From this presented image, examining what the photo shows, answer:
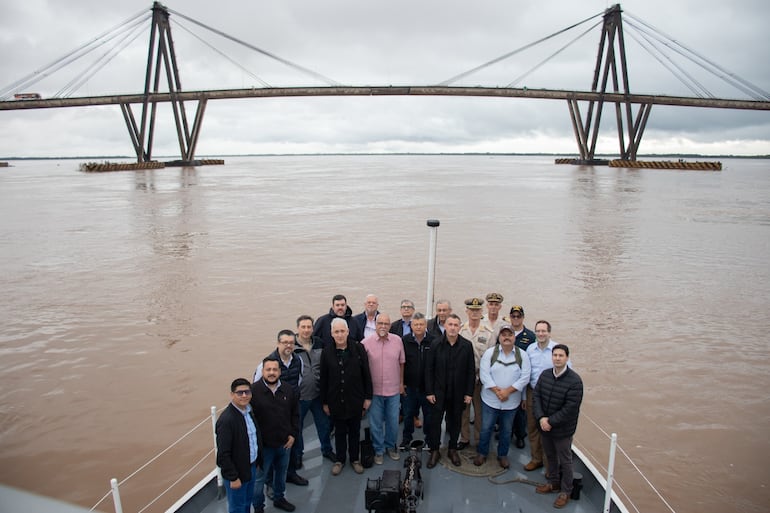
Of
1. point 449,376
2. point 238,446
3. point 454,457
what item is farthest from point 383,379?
point 238,446

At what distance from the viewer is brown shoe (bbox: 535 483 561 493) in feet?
12.8

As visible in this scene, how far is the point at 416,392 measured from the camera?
173 inches

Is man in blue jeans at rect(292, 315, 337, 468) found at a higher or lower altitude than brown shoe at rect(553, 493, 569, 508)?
higher

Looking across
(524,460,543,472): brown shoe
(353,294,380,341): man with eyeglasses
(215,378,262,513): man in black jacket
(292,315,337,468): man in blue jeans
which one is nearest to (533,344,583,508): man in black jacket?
(524,460,543,472): brown shoe

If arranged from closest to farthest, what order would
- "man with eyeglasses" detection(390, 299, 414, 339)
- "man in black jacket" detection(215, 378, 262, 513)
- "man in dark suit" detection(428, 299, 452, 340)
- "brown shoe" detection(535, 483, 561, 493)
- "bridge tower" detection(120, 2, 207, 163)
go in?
"man in black jacket" detection(215, 378, 262, 513) → "brown shoe" detection(535, 483, 561, 493) → "man in dark suit" detection(428, 299, 452, 340) → "man with eyeglasses" detection(390, 299, 414, 339) → "bridge tower" detection(120, 2, 207, 163)

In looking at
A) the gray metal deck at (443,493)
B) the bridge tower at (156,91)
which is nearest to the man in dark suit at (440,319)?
the gray metal deck at (443,493)

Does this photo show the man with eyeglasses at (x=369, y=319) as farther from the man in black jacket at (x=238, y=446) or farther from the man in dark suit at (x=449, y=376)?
the man in black jacket at (x=238, y=446)

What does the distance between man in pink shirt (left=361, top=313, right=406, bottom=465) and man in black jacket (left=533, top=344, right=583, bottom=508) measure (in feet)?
3.69

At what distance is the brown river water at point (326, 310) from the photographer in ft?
18.9

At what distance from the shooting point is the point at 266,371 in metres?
3.46

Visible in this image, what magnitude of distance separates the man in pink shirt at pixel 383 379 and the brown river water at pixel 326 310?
240 centimetres

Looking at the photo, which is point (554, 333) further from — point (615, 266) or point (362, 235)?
point (362, 235)

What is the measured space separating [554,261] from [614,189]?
29.2 metres

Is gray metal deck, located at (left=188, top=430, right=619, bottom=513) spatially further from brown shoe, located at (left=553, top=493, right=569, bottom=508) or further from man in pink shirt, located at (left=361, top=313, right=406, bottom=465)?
man in pink shirt, located at (left=361, top=313, right=406, bottom=465)
